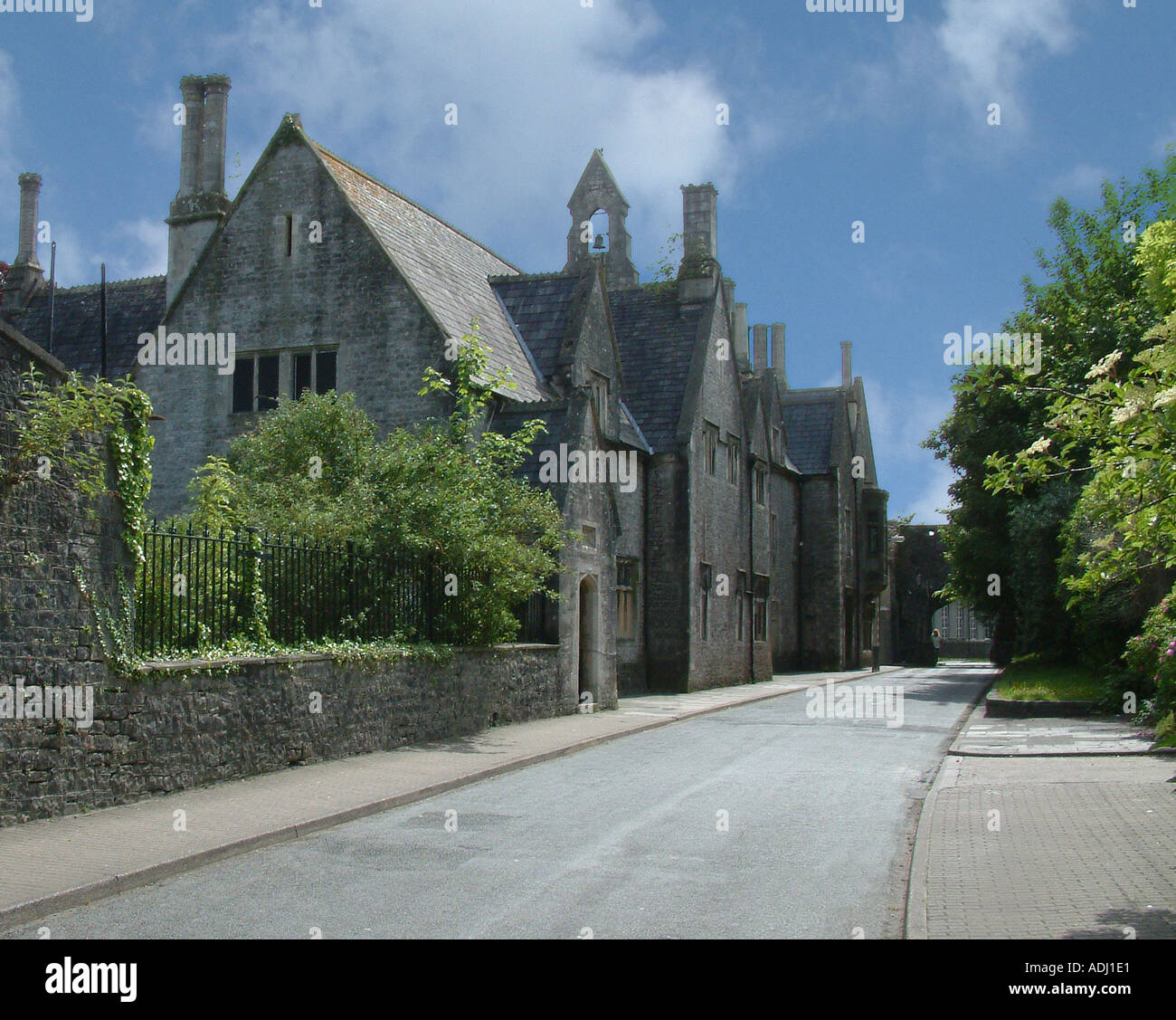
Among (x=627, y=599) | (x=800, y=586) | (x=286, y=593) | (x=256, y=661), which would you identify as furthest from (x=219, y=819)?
(x=800, y=586)

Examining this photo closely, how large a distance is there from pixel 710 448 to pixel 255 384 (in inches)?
505

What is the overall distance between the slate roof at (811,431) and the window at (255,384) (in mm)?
25267

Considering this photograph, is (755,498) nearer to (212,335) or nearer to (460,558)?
(212,335)

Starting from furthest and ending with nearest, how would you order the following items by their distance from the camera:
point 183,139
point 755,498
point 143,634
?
point 755,498
point 183,139
point 143,634

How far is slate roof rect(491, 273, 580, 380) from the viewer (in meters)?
25.5

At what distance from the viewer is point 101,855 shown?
8.46m

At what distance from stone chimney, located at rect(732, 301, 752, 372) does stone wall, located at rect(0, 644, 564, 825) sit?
76.5 feet

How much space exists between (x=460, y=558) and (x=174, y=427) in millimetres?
9642

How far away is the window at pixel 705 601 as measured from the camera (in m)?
30.3

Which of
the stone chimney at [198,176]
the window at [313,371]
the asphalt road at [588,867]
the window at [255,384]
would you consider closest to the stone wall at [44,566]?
the asphalt road at [588,867]

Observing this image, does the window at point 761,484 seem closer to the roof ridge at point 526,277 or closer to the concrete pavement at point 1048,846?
the roof ridge at point 526,277

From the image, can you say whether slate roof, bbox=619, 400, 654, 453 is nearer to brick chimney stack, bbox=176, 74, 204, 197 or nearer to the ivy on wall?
brick chimney stack, bbox=176, 74, 204, 197

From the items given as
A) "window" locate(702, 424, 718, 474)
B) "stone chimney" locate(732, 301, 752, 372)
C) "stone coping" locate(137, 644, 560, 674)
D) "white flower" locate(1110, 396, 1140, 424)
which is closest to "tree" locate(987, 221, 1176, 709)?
"white flower" locate(1110, 396, 1140, 424)
